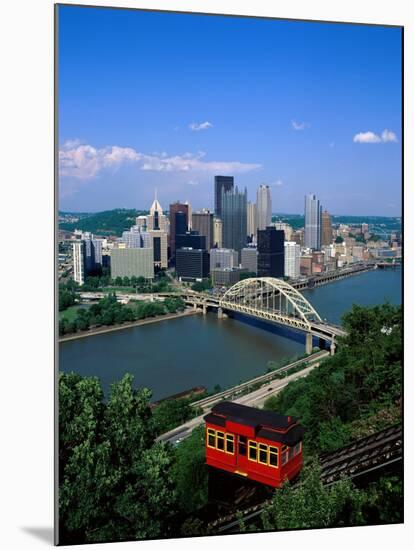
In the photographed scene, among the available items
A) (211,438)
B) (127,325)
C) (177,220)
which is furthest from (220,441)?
(177,220)

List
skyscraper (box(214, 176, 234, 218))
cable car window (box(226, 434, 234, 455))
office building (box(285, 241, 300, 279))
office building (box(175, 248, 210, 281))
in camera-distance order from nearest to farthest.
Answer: cable car window (box(226, 434, 234, 455))
skyscraper (box(214, 176, 234, 218))
office building (box(175, 248, 210, 281))
office building (box(285, 241, 300, 279))

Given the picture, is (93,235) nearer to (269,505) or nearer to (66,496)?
(66,496)

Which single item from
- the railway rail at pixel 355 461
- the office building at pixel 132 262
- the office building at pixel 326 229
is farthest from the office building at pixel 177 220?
the railway rail at pixel 355 461

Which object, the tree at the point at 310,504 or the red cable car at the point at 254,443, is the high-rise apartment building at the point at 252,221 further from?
the tree at the point at 310,504

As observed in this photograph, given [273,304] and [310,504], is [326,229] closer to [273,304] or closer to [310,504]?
[273,304]

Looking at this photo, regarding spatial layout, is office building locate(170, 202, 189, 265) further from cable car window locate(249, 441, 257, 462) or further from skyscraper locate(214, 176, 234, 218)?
cable car window locate(249, 441, 257, 462)

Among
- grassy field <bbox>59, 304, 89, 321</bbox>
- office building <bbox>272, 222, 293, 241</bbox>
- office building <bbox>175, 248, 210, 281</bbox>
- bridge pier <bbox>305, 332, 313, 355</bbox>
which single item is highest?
office building <bbox>272, 222, 293, 241</bbox>

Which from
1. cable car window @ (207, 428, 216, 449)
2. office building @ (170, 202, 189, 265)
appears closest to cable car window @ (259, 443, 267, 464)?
cable car window @ (207, 428, 216, 449)
